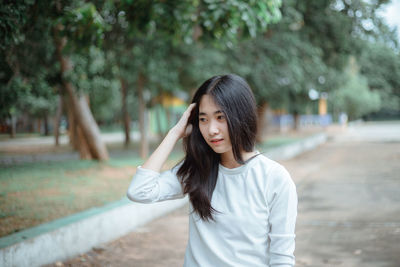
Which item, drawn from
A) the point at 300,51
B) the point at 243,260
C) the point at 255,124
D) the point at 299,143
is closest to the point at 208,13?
the point at 255,124

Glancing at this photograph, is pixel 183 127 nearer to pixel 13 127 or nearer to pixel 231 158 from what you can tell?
pixel 231 158

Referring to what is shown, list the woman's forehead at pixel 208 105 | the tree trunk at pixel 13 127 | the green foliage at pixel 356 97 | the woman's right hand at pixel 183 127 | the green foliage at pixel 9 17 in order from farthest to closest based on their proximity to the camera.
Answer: the green foliage at pixel 356 97, the tree trunk at pixel 13 127, the green foliage at pixel 9 17, the woman's right hand at pixel 183 127, the woman's forehead at pixel 208 105

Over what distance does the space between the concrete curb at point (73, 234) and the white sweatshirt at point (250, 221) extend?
2490 millimetres

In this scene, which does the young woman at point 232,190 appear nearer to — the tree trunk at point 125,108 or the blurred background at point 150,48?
the blurred background at point 150,48

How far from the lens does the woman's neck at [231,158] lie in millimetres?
2111

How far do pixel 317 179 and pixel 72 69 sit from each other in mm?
6717

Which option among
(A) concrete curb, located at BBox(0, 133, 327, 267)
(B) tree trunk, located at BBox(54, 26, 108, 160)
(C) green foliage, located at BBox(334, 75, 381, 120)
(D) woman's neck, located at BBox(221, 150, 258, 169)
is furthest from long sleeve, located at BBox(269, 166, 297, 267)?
(C) green foliage, located at BBox(334, 75, 381, 120)

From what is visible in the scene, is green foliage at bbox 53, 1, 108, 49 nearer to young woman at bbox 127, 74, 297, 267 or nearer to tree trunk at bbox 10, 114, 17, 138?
tree trunk at bbox 10, 114, 17, 138

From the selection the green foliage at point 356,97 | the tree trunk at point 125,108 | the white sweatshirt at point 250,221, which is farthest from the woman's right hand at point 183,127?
the green foliage at point 356,97

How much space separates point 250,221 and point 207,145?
0.49m

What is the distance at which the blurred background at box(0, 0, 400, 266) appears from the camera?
516cm

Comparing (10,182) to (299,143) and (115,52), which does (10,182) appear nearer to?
(115,52)

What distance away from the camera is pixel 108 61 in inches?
475

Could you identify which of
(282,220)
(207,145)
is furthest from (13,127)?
(282,220)
